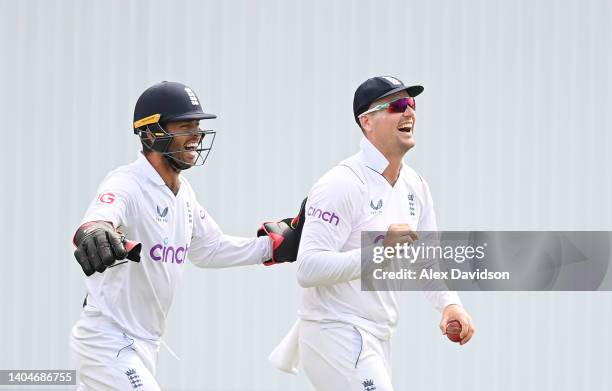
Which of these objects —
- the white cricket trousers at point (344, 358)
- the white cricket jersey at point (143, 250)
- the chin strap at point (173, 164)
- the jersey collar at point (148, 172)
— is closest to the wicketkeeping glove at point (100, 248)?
the white cricket jersey at point (143, 250)


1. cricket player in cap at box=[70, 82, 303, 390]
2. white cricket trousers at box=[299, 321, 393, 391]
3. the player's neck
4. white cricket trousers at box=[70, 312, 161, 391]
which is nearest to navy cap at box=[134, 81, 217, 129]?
cricket player in cap at box=[70, 82, 303, 390]

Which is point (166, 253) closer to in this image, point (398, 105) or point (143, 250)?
point (143, 250)

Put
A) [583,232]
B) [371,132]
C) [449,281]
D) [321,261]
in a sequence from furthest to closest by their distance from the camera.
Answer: [583,232], [449,281], [371,132], [321,261]

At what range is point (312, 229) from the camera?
695cm

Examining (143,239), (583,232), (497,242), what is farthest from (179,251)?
(583,232)

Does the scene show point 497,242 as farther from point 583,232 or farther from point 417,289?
point 417,289

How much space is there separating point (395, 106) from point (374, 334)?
1.20 metres

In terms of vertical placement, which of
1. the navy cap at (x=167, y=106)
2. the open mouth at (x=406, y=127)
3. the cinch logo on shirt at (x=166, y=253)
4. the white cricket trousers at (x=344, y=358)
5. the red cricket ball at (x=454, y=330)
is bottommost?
the white cricket trousers at (x=344, y=358)

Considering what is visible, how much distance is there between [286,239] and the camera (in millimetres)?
7820

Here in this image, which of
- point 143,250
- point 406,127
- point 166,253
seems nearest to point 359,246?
point 406,127

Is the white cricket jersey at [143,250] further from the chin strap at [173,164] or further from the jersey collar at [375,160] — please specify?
the jersey collar at [375,160]

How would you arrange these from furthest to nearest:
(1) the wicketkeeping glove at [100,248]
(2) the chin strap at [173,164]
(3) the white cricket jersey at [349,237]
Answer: (2) the chin strap at [173,164] → (3) the white cricket jersey at [349,237] → (1) the wicketkeeping glove at [100,248]

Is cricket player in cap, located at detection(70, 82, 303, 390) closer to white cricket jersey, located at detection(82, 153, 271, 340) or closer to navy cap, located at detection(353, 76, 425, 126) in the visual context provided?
white cricket jersey, located at detection(82, 153, 271, 340)

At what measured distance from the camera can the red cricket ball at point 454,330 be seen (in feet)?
23.2
